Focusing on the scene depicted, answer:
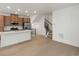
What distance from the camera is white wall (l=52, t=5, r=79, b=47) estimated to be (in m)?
6.12

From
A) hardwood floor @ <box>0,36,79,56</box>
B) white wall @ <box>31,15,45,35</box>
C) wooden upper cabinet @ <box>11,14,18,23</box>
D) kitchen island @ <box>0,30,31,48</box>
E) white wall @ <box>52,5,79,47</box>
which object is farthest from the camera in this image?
white wall @ <box>31,15,45,35</box>

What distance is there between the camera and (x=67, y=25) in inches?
268

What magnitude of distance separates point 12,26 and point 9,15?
124 centimetres

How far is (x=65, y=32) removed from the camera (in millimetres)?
7051

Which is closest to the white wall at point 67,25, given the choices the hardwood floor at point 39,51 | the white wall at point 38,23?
the hardwood floor at point 39,51

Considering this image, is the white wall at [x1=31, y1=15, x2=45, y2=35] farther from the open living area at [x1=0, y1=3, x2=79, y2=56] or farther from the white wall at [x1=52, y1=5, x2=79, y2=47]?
the white wall at [x1=52, y1=5, x2=79, y2=47]

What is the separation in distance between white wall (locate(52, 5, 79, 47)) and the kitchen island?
7.46 feet

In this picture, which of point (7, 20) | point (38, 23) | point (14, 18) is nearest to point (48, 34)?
point (38, 23)

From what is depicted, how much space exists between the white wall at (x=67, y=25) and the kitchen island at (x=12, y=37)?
2.27 m

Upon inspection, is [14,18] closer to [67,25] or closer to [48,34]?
[48,34]

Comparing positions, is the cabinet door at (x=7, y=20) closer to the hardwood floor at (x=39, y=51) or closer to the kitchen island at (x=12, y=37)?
the kitchen island at (x=12, y=37)

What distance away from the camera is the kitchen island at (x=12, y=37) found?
578cm

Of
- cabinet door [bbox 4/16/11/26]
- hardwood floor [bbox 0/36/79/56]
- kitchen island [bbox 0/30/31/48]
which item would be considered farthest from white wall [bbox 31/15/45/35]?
hardwood floor [bbox 0/36/79/56]
